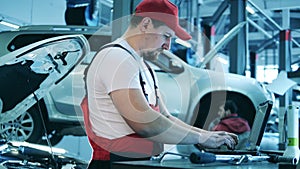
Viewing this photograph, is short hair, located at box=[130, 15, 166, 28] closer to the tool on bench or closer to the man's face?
the man's face

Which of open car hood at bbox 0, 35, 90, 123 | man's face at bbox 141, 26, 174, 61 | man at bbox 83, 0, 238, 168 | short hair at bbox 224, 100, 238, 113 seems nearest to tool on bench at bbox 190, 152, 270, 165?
man at bbox 83, 0, 238, 168

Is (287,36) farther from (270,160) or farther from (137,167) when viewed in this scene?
(137,167)

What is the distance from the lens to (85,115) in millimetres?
1585

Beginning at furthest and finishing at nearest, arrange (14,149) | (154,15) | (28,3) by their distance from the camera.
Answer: (28,3)
(14,149)
(154,15)

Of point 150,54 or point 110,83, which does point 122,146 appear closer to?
point 110,83

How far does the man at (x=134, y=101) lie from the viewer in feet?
4.75

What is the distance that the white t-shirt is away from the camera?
1.47m

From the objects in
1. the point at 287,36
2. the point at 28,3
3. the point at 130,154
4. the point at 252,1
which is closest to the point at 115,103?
the point at 130,154

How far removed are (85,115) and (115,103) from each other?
17 cm

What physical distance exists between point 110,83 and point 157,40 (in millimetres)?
226

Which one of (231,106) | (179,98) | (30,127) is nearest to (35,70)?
(30,127)

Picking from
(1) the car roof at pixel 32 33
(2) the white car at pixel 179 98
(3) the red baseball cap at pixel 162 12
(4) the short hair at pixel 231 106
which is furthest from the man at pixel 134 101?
(4) the short hair at pixel 231 106

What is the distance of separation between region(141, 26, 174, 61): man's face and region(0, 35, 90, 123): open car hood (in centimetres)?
84

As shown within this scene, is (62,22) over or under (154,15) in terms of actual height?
over
